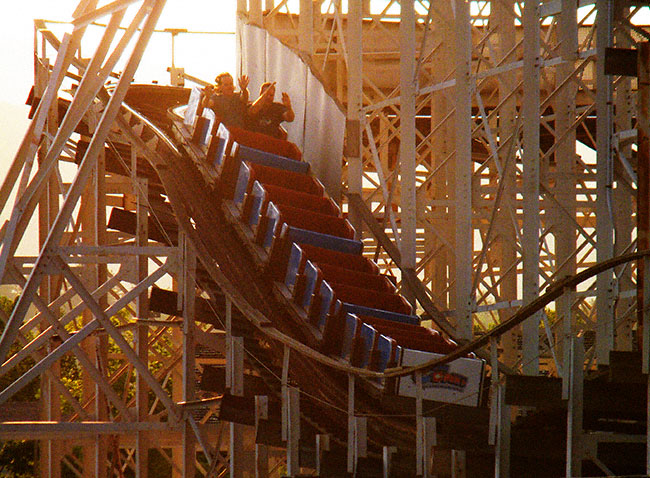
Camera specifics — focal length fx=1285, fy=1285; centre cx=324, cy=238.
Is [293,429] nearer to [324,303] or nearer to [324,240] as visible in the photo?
[324,303]

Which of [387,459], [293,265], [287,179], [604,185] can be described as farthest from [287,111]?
[387,459]

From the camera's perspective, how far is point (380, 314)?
1379 cm

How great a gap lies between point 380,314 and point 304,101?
5.92 meters

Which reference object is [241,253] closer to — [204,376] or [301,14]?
[204,376]

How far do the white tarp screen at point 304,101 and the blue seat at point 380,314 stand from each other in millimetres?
4063

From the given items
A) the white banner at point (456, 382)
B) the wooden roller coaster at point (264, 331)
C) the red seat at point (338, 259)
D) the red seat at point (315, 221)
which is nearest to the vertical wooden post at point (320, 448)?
the wooden roller coaster at point (264, 331)

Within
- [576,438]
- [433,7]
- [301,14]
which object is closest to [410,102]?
[433,7]

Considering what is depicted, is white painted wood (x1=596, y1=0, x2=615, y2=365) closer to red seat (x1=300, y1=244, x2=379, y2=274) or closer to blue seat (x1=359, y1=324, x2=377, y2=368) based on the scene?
blue seat (x1=359, y1=324, x2=377, y2=368)

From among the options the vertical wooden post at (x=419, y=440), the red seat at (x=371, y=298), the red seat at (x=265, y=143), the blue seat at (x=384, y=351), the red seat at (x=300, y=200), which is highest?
the red seat at (x=265, y=143)

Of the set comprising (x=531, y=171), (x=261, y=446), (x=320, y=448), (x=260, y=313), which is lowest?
(x=261, y=446)

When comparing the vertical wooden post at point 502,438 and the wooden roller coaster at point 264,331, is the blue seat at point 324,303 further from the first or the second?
the vertical wooden post at point 502,438

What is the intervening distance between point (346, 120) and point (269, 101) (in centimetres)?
136

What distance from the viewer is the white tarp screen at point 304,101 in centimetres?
1784

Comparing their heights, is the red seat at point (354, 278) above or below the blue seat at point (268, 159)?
below
